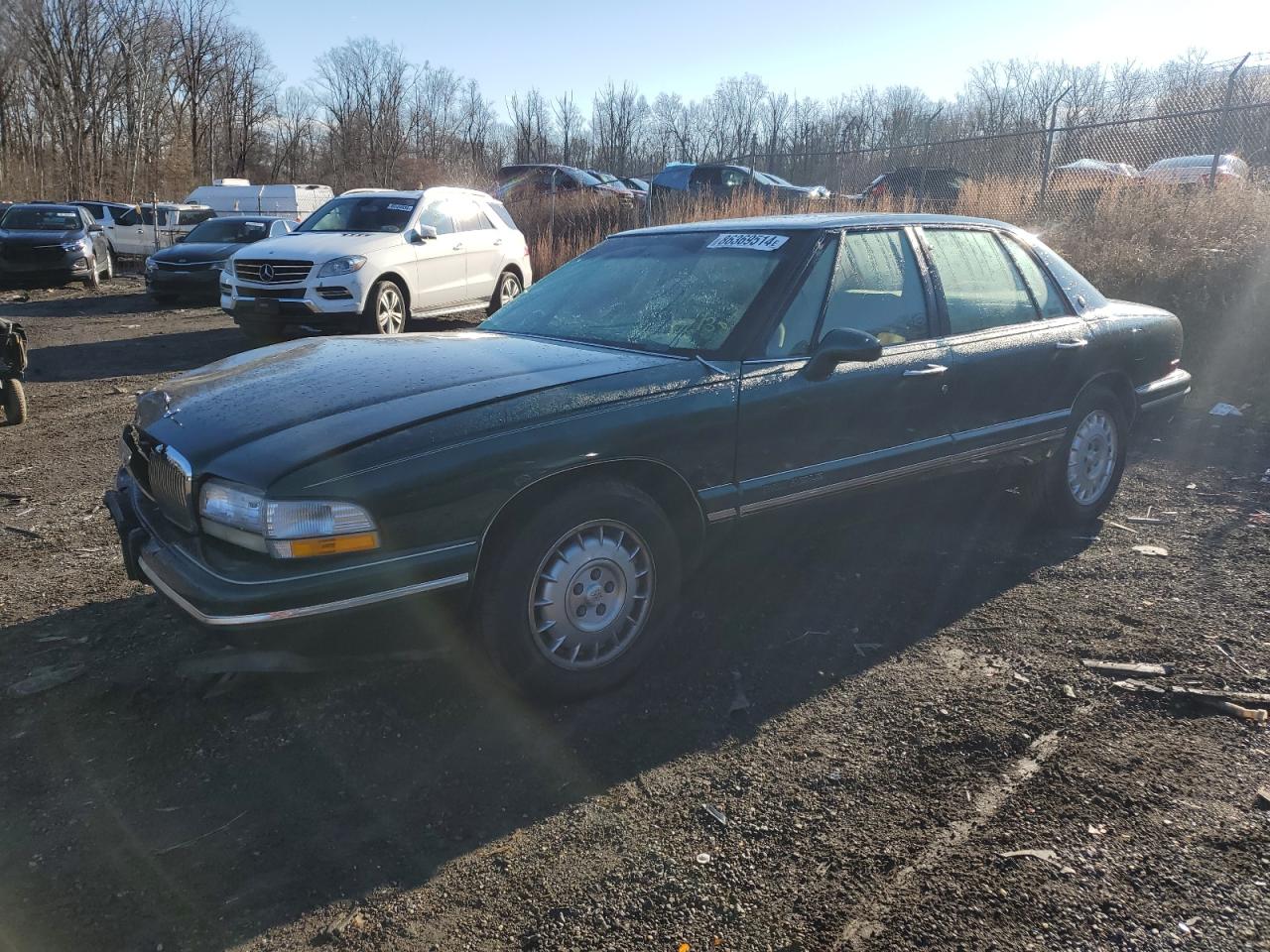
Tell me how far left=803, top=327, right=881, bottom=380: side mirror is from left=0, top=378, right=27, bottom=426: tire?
6545 mm

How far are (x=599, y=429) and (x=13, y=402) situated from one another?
6374 mm

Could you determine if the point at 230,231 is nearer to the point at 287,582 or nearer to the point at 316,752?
the point at 316,752

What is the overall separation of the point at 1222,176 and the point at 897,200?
452cm

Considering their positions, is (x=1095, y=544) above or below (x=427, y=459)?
below

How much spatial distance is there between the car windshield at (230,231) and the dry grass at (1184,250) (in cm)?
1125

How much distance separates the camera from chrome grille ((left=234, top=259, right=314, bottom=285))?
395 inches

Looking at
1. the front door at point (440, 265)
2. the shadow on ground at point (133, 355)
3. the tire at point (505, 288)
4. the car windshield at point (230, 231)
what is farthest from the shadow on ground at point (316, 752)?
the car windshield at point (230, 231)

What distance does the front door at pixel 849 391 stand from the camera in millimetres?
3502

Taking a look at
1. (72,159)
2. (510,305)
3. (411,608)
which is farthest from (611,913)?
(72,159)

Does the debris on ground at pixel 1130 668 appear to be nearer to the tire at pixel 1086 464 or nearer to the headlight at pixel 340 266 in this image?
the tire at pixel 1086 464

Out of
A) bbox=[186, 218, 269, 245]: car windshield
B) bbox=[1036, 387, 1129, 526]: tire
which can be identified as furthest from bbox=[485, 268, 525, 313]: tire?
bbox=[1036, 387, 1129, 526]: tire

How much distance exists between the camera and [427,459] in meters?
2.75

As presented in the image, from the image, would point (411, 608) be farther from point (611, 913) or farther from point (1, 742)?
point (1, 742)

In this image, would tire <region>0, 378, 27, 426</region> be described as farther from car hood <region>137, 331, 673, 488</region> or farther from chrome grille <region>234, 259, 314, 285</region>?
car hood <region>137, 331, 673, 488</region>
